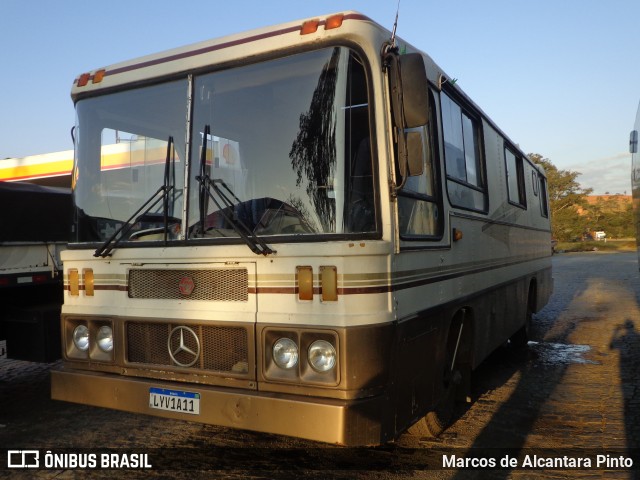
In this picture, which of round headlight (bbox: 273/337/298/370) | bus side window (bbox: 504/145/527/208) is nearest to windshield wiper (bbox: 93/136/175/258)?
round headlight (bbox: 273/337/298/370)

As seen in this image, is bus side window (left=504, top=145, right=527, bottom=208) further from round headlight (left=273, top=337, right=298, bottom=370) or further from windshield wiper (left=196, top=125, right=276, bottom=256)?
round headlight (left=273, top=337, right=298, bottom=370)

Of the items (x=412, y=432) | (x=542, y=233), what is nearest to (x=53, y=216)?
(x=412, y=432)

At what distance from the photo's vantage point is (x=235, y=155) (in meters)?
3.92

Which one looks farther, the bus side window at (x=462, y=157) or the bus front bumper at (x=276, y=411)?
the bus side window at (x=462, y=157)

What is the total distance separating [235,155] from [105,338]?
5.42 ft

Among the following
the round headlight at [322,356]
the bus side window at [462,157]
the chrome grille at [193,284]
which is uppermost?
the bus side window at [462,157]

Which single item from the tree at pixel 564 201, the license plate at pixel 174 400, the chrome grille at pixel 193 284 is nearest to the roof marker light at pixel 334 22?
the chrome grille at pixel 193 284

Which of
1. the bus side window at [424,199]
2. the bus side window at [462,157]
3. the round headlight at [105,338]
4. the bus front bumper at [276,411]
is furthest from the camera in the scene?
the bus side window at [462,157]

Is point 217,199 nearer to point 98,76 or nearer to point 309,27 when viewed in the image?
point 309,27

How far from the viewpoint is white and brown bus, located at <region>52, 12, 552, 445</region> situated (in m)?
3.42

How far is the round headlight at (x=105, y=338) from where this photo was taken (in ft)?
13.7

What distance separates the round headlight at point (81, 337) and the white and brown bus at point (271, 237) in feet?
0.04

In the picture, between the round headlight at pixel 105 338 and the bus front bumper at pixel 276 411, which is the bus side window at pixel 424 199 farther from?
the round headlight at pixel 105 338

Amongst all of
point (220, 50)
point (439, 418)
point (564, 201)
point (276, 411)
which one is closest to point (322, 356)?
point (276, 411)
